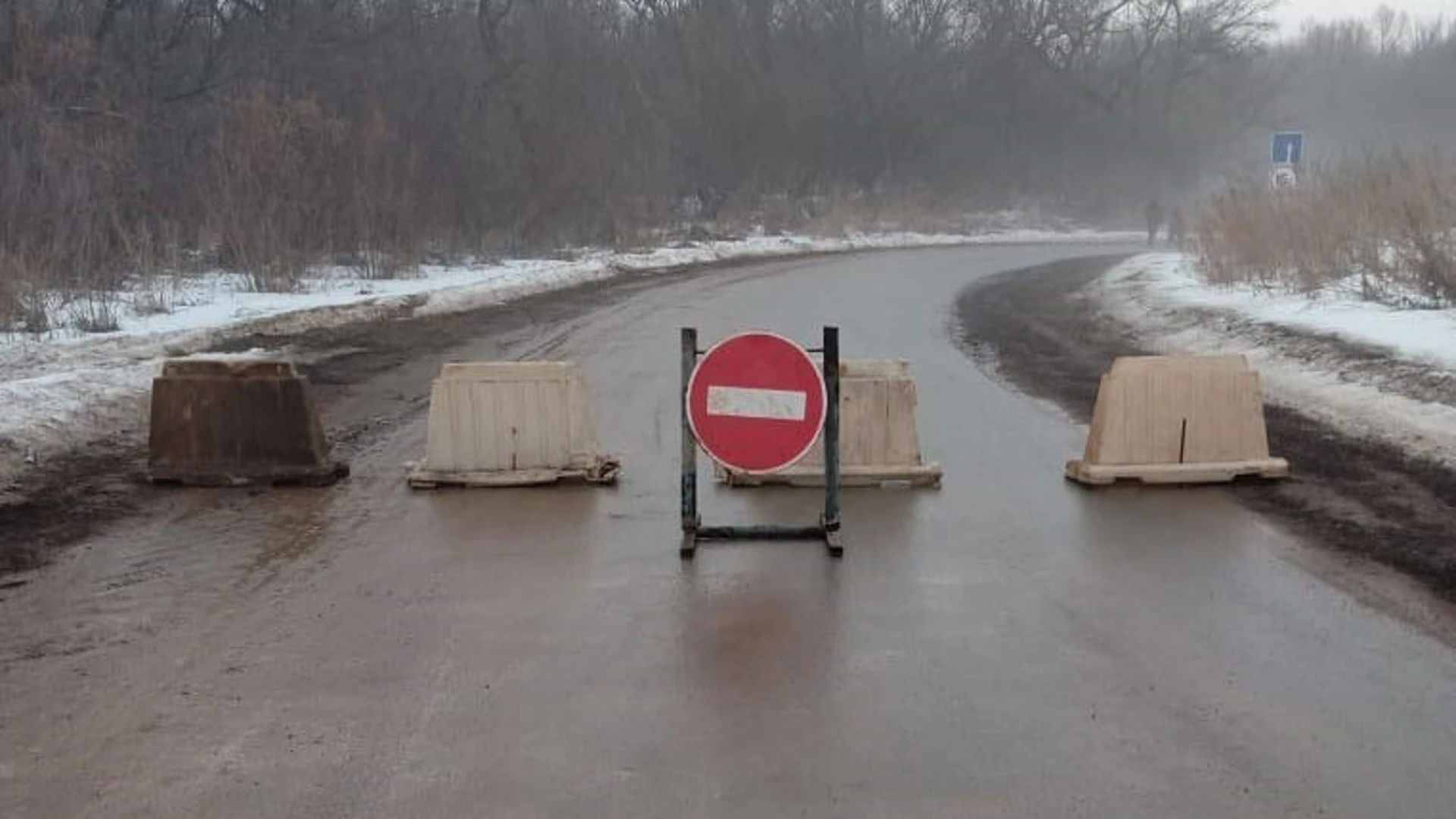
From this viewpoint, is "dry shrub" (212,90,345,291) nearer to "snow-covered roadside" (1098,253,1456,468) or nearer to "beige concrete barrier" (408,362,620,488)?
"snow-covered roadside" (1098,253,1456,468)

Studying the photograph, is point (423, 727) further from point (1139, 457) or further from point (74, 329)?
point (74, 329)

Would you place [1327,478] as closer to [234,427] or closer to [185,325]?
[234,427]

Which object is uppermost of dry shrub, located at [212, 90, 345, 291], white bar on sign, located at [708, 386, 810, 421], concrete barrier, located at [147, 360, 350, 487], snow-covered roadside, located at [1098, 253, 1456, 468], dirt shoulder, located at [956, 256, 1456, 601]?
dry shrub, located at [212, 90, 345, 291]

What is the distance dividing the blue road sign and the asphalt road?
19.4 meters

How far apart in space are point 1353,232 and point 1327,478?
11.3 metres

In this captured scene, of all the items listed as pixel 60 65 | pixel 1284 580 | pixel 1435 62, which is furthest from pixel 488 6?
pixel 1435 62

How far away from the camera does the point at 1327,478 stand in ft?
29.6

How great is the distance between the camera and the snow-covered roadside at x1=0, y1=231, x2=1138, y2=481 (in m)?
10.7

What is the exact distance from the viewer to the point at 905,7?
73.1 m

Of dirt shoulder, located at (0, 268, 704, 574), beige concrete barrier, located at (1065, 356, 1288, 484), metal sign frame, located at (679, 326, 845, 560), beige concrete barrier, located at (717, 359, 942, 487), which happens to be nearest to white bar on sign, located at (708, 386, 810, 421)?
metal sign frame, located at (679, 326, 845, 560)

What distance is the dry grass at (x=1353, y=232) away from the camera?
16922 mm

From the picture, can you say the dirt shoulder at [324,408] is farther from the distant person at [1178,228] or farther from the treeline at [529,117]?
the distant person at [1178,228]

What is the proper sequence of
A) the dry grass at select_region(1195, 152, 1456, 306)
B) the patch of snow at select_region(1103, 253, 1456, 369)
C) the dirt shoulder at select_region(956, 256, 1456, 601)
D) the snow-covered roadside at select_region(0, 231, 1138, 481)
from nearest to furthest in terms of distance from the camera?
1. the dirt shoulder at select_region(956, 256, 1456, 601)
2. the snow-covered roadside at select_region(0, 231, 1138, 481)
3. the patch of snow at select_region(1103, 253, 1456, 369)
4. the dry grass at select_region(1195, 152, 1456, 306)

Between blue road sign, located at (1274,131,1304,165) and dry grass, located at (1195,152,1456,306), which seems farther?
blue road sign, located at (1274,131,1304,165)
